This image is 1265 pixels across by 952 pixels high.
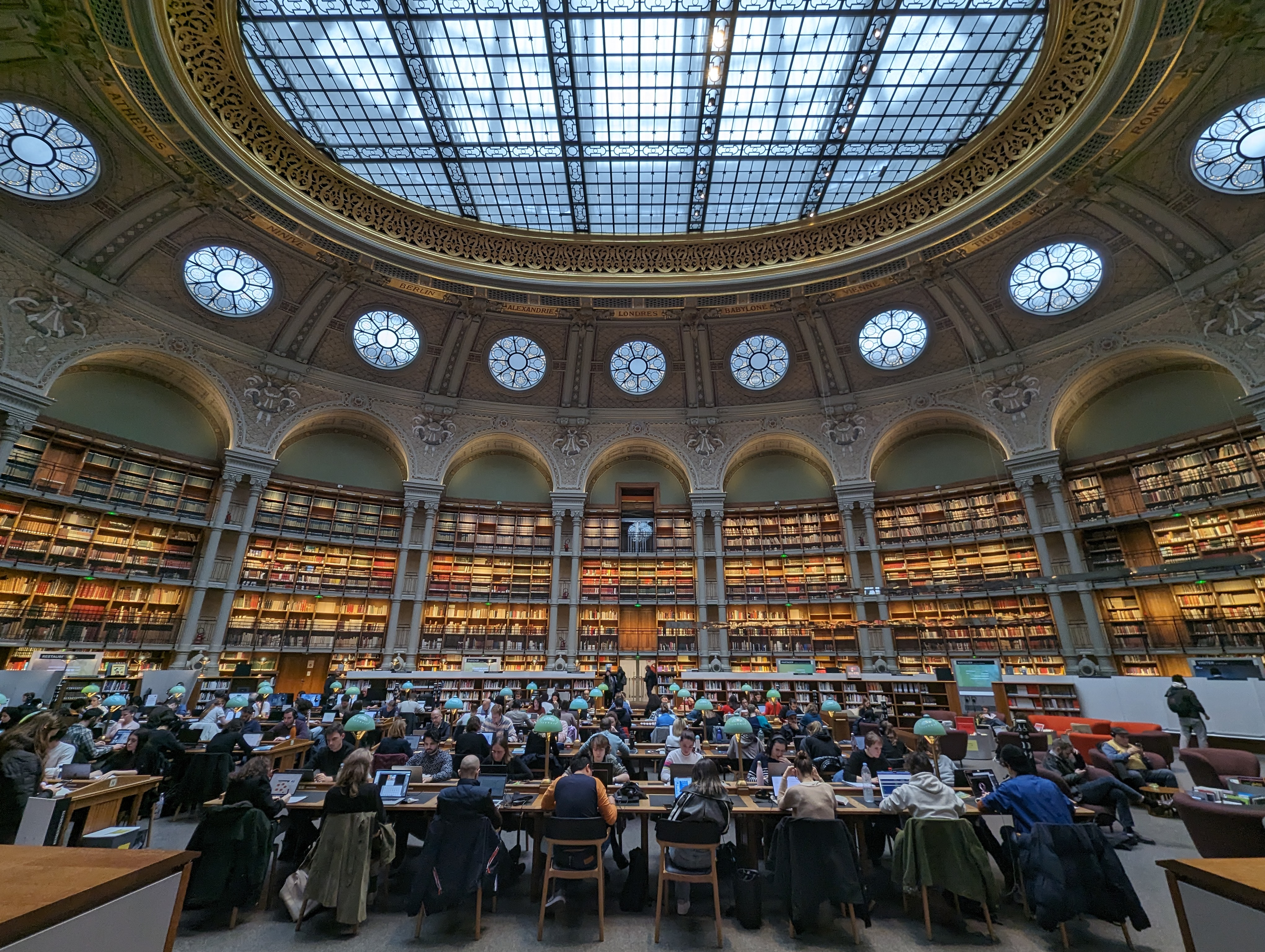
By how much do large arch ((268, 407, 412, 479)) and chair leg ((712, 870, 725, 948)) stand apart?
1801 cm

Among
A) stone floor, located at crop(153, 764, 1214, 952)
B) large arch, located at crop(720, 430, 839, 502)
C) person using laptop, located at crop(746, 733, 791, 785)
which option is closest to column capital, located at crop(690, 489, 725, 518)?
large arch, located at crop(720, 430, 839, 502)

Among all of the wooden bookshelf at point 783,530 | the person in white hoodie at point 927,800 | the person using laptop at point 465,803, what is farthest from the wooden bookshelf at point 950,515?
the person using laptop at point 465,803

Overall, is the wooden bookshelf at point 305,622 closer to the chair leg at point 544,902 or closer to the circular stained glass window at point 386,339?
the circular stained glass window at point 386,339

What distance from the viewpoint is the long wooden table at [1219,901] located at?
1417 mm

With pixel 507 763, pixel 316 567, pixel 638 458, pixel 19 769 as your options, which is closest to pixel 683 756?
A: pixel 507 763

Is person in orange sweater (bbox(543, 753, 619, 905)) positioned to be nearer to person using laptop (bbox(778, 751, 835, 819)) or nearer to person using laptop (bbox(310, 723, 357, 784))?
person using laptop (bbox(778, 751, 835, 819))

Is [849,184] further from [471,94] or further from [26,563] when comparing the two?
[26,563]

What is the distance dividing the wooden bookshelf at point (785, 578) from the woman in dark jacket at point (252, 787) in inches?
645

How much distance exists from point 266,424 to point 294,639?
6846 mm

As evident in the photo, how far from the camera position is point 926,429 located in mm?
19547

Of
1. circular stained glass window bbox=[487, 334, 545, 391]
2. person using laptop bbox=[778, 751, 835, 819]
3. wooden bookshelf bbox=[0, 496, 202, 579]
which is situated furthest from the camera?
circular stained glass window bbox=[487, 334, 545, 391]

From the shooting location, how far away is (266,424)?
17797 millimetres

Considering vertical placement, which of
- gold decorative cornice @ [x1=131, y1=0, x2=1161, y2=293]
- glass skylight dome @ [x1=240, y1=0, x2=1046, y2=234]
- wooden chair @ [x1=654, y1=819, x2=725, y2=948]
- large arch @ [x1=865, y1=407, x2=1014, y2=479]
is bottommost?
wooden chair @ [x1=654, y1=819, x2=725, y2=948]

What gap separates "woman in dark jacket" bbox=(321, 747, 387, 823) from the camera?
413 cm
